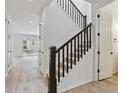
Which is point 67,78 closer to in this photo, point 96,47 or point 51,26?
point 96,47

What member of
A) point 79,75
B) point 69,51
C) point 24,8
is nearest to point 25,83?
point 79,75

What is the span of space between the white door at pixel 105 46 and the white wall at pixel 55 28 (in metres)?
1.43

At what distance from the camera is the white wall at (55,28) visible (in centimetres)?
487

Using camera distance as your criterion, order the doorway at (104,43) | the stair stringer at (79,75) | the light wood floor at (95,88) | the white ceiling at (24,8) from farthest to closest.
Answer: the white ceiling at (24,8), the doorway at (104,43), the stair stringer at (79,75), the light wood floor at (95,88)

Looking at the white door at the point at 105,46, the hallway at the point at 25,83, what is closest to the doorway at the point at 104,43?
the white door at the point at 105,46

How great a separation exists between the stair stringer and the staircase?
0.30ft

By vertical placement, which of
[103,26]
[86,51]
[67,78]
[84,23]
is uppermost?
[84,23]

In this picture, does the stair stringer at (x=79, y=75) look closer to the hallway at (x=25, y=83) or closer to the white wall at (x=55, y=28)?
the hallway at (x=25, y=83)

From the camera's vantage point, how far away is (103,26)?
175 inches

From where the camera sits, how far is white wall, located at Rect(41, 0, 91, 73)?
4.87 meters

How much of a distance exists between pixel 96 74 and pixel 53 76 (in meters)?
1.73

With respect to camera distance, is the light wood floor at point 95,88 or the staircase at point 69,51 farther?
the light wood floor at point 95,88

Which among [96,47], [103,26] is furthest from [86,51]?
[103,26]
